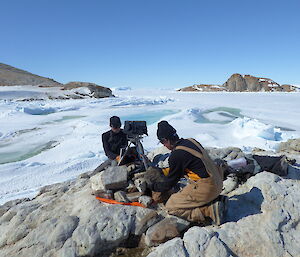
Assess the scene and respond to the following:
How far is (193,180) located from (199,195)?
164mm

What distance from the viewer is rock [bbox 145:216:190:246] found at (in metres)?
2.57

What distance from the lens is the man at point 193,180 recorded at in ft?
8.29

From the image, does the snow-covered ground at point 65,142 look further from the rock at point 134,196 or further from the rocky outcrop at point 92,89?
the rocky outcrop at point 92,89

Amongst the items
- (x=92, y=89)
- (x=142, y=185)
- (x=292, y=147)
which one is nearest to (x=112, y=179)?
(x=142, y=185)

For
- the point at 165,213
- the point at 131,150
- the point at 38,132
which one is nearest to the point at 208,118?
the point at 38,132

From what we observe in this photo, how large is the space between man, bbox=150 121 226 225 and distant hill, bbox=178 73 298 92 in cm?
5443

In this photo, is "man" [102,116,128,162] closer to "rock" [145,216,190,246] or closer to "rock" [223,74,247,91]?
"rock" [145,216,190,246]

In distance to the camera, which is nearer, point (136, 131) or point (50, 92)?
point (136, 131)

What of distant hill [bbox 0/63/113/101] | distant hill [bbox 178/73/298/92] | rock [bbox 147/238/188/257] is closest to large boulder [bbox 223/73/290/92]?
distant hill [bbox 178/73/298/92]

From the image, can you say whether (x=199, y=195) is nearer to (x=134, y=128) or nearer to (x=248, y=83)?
(x=134, y=128)

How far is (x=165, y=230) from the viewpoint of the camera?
2596mm

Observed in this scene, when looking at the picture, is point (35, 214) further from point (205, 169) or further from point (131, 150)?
point (205, 169)

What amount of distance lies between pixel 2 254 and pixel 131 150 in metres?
2.09

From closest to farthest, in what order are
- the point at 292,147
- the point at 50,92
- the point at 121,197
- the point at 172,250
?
1. the point at 172,250
2. the point at 121,197
3. the point at 292,147
4. the point at 50,92
